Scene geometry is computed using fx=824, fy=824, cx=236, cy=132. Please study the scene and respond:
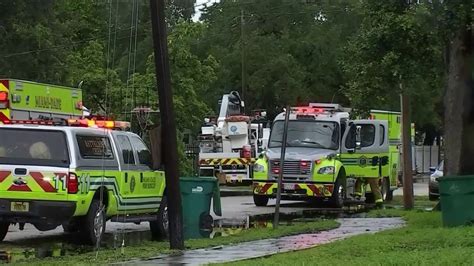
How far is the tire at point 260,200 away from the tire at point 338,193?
193 centimetres

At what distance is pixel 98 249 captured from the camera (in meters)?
13.0

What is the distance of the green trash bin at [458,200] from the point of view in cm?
1449

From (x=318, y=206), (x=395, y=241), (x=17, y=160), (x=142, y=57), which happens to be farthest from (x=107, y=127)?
(x=142, y=57)

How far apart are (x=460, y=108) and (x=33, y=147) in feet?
27.2

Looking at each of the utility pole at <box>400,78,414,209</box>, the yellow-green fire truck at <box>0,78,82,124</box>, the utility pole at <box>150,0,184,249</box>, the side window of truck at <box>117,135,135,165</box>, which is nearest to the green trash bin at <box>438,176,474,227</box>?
the utility pole at <box>150,0,184,249</box>

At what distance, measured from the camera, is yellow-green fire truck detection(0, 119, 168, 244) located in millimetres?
13109

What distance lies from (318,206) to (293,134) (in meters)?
2.68

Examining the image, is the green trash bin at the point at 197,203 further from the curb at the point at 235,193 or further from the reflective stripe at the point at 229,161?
the reflective stripe at the point at 229,161

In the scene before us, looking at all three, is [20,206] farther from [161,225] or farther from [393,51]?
[393,51]

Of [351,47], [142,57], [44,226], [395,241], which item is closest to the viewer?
[395,241]

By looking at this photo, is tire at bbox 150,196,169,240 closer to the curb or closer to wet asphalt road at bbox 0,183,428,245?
wet asphalt road at bbox 0,183,428,245

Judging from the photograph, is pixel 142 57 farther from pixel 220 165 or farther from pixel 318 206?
pixel 318 206

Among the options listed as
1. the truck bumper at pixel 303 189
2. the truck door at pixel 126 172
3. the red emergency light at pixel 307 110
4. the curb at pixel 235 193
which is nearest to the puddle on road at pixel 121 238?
the truck door at pixel 126 172

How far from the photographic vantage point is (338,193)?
77.7 feet
